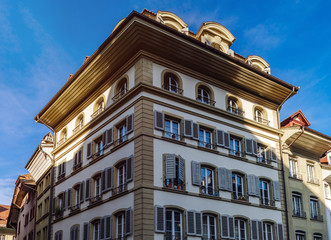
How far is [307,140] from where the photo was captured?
34.7 m

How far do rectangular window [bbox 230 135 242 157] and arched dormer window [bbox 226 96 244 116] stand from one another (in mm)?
1929

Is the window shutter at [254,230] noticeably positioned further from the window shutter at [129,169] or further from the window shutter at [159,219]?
the window shutter at [129,169]

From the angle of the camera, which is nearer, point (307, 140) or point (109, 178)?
point (109, 178)

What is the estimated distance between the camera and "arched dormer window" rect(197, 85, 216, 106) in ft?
93.4

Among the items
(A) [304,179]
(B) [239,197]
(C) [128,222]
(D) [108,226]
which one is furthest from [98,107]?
(A) [304,179]

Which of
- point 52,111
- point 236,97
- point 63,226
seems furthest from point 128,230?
point 52,111

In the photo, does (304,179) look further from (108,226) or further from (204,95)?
(108,226)

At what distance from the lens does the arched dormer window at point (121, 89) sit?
1094 inches

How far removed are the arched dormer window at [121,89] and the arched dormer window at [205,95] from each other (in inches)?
186

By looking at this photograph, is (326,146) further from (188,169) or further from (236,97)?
(188,169)

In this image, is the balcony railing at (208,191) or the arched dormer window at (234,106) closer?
the balcony railing at (208,191)

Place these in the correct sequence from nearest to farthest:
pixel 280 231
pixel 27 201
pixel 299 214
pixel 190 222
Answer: pixel 190 222, pixel 280 231, pixel 299 214, pixel 27 201

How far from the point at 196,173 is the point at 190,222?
292 centimetres

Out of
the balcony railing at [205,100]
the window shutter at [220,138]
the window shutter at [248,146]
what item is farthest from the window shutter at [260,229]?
the balcony railing at [205,100]
